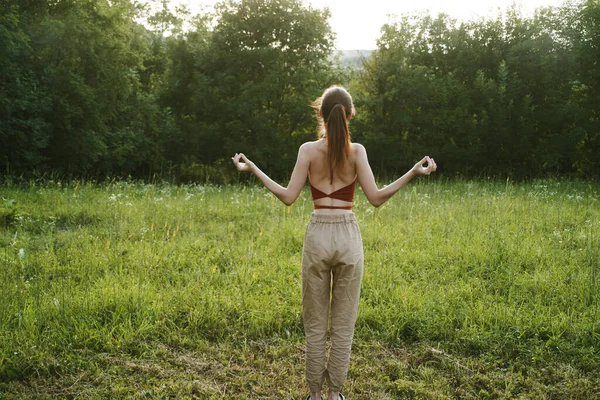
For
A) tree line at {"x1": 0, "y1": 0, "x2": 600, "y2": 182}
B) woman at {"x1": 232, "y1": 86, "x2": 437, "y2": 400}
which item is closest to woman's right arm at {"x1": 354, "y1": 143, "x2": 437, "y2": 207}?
woman at {"x1": 232, "y1": 86, "x2": 437, "y2": 400}

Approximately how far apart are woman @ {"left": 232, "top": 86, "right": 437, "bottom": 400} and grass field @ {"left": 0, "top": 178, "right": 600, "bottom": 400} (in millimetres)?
774

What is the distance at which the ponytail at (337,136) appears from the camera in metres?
3.32

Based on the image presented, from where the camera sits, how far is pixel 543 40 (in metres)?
19.7

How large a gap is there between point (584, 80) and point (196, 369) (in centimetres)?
1917

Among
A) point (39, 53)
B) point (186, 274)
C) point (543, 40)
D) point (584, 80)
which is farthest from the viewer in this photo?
point (543, 40)

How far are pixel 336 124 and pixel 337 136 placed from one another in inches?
3.2

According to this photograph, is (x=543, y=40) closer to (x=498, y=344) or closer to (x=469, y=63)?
(x=469, y=63)

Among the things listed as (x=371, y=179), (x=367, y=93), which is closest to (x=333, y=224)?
(x=371, y=179)

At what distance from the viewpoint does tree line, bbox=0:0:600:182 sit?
60.0ft

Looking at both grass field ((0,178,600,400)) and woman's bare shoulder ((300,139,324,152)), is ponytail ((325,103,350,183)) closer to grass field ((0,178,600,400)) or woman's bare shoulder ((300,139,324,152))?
woman's bare shoulder ((300,139,324,152))

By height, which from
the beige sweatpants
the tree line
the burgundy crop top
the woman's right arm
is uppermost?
the tree line

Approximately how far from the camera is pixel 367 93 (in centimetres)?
2055

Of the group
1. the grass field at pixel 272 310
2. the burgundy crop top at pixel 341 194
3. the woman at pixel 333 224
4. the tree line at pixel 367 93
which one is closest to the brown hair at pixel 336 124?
the woman at pixel 333 224

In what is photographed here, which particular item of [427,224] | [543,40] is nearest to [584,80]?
[543,40]
